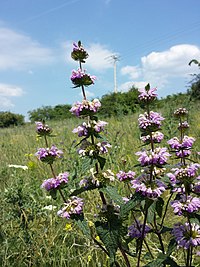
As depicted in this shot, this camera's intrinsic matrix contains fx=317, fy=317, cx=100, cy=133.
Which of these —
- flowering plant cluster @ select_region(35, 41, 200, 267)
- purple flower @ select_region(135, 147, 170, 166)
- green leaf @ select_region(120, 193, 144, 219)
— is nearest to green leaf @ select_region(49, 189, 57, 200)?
flowering plant cluster @ select_region(35, 41, 200, 267)

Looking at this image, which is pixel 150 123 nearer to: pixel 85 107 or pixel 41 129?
→ pixel 85 107

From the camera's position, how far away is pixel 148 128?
1193 millimetres

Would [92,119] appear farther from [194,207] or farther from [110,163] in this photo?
[110,163]

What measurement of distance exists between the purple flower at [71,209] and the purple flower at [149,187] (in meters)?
0.30

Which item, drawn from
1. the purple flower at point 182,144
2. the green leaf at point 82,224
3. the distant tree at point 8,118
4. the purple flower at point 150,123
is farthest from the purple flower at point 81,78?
the distant tree at point 8,118

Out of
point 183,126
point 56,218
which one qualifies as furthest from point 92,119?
point 56,218

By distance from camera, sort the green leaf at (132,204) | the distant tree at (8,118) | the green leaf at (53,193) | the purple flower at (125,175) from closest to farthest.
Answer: the green leaf at (132,204) < the green leaf at (53,193) < the purple flower at (125,175) < the distant tree at (8,118)

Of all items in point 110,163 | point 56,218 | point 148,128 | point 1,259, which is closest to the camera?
point 148,128

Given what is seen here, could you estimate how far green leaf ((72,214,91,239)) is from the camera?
1305 mm

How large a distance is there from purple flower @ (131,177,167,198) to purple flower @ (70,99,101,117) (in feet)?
1.14

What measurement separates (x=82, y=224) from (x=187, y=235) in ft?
1.43

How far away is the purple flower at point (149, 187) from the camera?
46.8 inches

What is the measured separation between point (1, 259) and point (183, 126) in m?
1.60

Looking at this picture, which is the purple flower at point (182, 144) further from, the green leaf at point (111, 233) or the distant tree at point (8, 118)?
the distant tree at point (8, 118)
